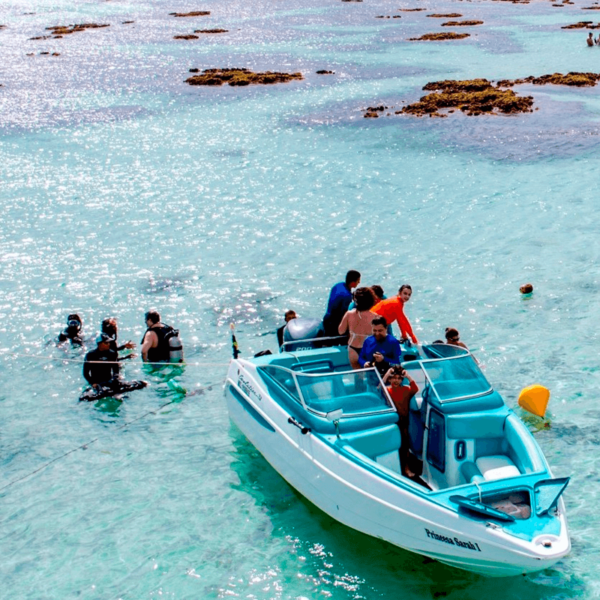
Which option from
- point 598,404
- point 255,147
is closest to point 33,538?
point 598,404

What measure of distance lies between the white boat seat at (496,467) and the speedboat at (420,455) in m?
0.01

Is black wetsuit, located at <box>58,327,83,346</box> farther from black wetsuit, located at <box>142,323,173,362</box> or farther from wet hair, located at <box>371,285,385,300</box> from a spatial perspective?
wet hair, located at <box>371,285,385,300</box>

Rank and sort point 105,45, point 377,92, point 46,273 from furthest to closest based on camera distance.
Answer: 1. point 105,45
2. point 377,92
3. point 46,273

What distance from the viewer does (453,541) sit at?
9289mm

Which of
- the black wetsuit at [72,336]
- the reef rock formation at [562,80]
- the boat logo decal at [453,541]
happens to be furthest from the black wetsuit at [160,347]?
the reef rock formation at [562,80]

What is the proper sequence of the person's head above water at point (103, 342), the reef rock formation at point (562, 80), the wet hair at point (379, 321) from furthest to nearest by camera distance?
the reef rock formation at point (562, 80)
the person's head above water at point (103, 342)
the wet hair at point (379, 321)

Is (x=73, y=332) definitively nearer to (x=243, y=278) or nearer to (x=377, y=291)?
(x=243, y=278)

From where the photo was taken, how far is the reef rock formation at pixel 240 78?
158 feet

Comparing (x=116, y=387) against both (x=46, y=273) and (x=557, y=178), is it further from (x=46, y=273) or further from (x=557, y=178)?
(x=557, y=178)

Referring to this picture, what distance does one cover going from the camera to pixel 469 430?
11039mm

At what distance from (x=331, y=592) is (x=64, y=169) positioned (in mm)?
26027

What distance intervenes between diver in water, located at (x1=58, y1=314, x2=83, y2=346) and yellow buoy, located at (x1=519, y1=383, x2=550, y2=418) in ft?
32.6

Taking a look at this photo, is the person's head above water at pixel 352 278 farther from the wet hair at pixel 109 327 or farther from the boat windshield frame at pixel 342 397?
the wet hair at pixel 109 327

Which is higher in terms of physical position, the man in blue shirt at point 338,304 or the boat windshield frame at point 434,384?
the man in blue shirt at point 338,304
